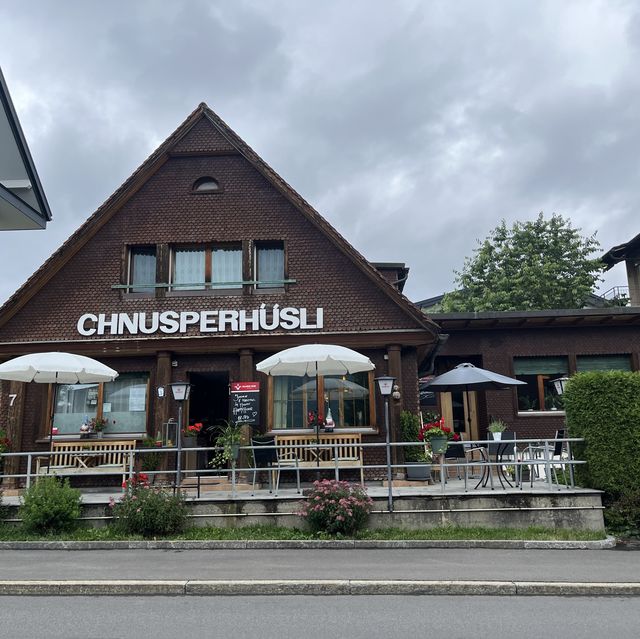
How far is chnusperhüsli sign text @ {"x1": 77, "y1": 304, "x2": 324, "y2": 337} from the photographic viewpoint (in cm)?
1435

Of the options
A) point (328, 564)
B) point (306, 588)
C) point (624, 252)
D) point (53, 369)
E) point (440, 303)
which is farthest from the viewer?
point (440, 303)

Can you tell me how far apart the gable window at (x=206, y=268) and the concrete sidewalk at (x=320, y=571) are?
685 centimetres

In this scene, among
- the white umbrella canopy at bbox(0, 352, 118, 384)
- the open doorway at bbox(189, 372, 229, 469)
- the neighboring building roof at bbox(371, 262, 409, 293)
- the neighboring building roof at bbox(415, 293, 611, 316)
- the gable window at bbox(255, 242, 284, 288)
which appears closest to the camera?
the white umbrella canopy at bbox(0, 352, 118, 384)

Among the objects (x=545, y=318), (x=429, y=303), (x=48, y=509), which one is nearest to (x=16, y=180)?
(x=48, y=509)

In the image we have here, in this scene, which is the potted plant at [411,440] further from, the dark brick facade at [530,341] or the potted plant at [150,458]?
the dark brick facade at [530,341]

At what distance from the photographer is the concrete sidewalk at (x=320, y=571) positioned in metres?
7.16

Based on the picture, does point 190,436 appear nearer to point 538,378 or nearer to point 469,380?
point 469,380

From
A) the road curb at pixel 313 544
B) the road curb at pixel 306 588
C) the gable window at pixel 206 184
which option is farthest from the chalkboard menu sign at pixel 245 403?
the road curb at pixel 306 588

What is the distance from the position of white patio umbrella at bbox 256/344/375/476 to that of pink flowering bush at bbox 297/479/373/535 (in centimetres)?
144

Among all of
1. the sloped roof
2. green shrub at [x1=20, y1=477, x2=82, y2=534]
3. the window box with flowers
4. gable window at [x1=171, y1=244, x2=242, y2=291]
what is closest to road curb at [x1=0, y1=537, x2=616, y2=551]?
green shrub at [x1=20, y1=477, x2=82, y2=534]

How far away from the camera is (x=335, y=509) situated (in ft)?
32.0

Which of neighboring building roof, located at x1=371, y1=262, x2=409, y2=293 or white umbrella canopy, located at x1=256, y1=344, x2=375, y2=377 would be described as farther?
neighboring building roof, located at x1=371, y1=262, x2=409, y2=293

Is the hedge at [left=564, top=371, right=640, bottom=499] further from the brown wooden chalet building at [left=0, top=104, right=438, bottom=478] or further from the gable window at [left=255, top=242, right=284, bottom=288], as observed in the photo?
the gable window at [left=255, top=242, right=284, bottom=288]

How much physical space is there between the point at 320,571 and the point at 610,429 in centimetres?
538
